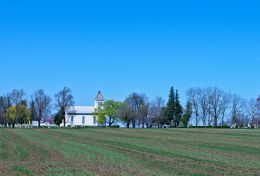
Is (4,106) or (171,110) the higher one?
(4,106)

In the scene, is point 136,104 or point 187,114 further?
point 136,104

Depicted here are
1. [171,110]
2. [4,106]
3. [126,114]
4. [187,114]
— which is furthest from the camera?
[126,114]

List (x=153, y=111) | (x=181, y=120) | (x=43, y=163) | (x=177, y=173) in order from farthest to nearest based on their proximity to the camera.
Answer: (x=153, y=111)
(x=181, y=120)
(x=43, y=163)
(x=177, y=173)

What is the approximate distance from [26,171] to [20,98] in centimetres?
15527

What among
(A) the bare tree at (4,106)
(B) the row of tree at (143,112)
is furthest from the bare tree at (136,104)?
(A) the bare tree at (4,106)

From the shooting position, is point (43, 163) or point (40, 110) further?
point (40, 110)

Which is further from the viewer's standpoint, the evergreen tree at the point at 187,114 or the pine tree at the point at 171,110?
the evergreen tree at the point at 187,114

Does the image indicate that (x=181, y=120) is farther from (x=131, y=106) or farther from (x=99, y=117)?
(x=99, y=117)

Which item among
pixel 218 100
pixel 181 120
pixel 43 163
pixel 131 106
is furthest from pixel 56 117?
pixel 43 163

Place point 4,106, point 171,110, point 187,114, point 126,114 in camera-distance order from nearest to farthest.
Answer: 1. point 171,110
2. point 187,114
3. point 4,106
4. point 126,114

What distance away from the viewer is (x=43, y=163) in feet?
78.1

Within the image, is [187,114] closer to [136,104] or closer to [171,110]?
[171,110]

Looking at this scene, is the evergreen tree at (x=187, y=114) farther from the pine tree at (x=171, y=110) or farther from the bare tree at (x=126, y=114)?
the bare tree at (x=126, y=114)

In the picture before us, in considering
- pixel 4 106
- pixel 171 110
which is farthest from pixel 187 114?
pixel 4 106
